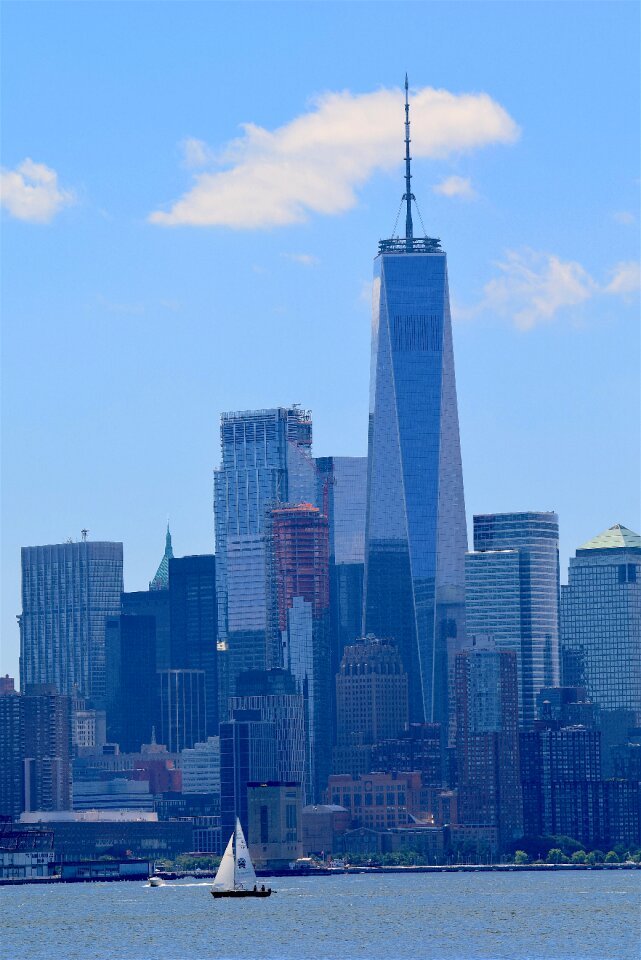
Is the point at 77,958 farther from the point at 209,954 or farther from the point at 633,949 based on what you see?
the point at 633,949

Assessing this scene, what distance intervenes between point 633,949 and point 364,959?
65.5 ft

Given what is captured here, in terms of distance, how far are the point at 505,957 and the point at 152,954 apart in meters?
27.2

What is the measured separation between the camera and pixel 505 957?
186 meters

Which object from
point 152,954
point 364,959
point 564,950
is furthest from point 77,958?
point 564,950

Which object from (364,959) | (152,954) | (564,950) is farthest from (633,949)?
(152,954)

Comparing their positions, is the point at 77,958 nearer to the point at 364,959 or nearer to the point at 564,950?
the point at 364,959

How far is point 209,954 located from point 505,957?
2370 centimetres

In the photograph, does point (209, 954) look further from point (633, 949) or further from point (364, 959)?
point (633, 949)

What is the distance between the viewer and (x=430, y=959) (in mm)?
187750

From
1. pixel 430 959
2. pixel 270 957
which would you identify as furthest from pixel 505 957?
Result: pixel 270 957

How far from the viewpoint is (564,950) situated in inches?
7618

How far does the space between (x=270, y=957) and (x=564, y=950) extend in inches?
815

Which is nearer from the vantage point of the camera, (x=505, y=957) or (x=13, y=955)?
(x=505, y=957)

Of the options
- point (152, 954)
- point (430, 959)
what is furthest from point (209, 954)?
point (430, 959)
